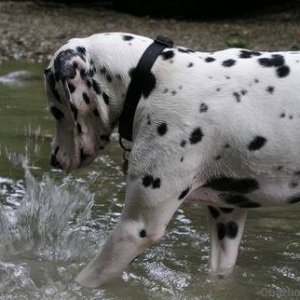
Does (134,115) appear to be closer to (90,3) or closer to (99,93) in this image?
(99,93)

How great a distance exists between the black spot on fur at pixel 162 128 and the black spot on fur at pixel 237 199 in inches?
20.0

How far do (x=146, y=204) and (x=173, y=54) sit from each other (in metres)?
0.78

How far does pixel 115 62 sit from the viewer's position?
4.03 meters

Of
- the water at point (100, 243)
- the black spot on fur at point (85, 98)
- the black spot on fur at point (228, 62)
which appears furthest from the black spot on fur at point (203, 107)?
the water at point (100, 243)

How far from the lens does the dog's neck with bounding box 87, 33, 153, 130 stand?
4016mm

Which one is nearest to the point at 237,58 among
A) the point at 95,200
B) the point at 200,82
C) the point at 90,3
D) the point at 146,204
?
the point at 200,82

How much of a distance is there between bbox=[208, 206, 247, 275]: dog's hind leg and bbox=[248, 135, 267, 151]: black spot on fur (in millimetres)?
724

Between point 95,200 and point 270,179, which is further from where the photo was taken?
point 95,200

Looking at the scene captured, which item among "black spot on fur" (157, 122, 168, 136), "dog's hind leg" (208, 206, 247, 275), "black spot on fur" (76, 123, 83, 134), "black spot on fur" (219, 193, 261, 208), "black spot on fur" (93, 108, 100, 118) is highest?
"black spot on fur" (157, 122, 168, 136)

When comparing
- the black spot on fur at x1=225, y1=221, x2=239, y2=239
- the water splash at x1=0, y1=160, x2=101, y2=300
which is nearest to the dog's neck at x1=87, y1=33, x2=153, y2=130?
the black spot on fur at x1=225, y1=221, x2=239, y2=239

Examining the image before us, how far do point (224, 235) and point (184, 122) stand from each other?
3.29 feet

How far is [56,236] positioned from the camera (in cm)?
524

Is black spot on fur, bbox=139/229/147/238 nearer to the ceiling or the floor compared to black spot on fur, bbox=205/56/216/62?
nearer to the floor

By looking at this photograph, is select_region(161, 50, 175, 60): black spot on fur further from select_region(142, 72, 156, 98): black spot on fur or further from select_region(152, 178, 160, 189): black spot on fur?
select_region(152, 178, 160, 189): black spot on fur
